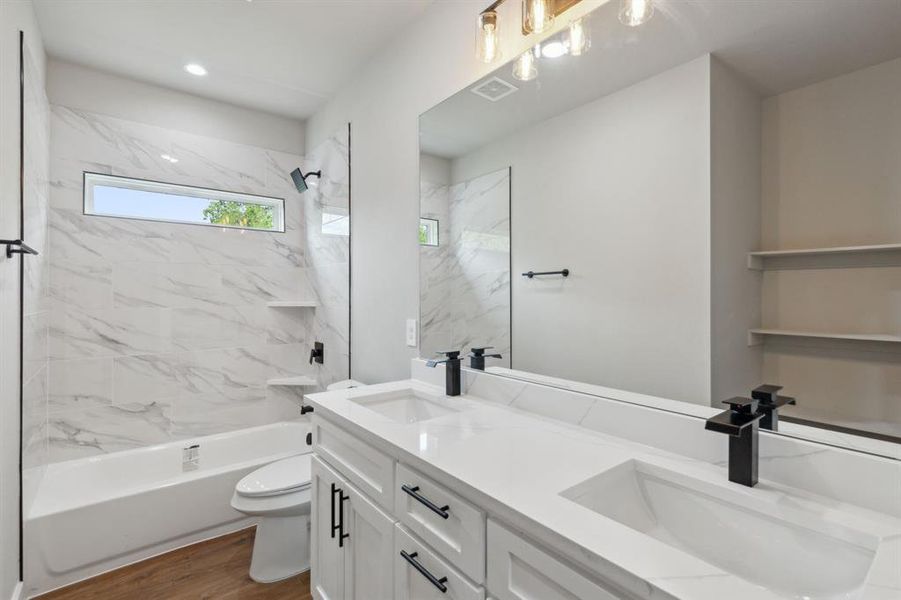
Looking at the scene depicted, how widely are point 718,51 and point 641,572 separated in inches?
45.6

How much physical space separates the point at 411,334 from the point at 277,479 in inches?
39.2

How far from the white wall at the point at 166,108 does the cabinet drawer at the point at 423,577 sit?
2878 mm

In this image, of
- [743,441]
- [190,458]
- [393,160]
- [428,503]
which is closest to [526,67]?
[393,160]

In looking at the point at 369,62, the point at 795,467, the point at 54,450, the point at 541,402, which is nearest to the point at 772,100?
the point at 795,467

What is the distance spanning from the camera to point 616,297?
1218 millimetres

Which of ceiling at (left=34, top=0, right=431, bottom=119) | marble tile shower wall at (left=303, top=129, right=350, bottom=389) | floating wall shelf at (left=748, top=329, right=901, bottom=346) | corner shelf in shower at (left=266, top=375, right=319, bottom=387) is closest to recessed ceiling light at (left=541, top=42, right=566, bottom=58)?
ceiling at (left=34, top=0, right=431, bottom=119)

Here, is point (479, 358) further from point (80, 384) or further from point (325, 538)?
point (80, 384)

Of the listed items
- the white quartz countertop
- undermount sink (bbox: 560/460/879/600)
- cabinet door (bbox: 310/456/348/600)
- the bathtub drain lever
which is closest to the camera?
the white quartz countertop

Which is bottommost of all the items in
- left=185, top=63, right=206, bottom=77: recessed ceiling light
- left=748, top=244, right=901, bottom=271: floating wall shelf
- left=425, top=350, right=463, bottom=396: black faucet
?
left=425, top=350, right=463, bottom=396: black faucet

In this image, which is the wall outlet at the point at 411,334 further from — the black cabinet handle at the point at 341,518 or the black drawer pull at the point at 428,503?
the black drawer pull at the point at 428,503

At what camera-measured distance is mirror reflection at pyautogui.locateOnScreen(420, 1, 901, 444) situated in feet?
2.72

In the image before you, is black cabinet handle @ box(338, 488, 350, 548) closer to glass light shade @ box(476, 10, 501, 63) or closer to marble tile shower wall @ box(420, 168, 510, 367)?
marble tile shower wall @ box(420, 168, 510, 367)

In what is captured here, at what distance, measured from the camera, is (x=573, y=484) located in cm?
87

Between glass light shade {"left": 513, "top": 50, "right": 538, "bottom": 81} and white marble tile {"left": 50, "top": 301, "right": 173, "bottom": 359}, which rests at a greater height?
glass light shade {"left": 513, "top": 50, "right": 538, "bottom": 81}
